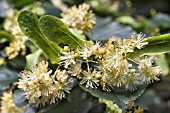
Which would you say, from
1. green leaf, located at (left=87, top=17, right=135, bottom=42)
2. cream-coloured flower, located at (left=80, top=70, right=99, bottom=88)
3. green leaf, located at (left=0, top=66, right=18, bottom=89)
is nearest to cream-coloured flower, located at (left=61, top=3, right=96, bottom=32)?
green leaf, located at (left=87, top=17, right=135, bottom=42)

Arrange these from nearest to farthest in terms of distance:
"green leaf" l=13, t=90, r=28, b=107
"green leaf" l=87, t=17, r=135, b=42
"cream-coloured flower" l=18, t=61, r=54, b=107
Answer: "cream-coloured flower" l=18, t=61, r=54, b=107
"green leaf" l=13, t=90, r=28, b=107
"green leaf" l=87, t=17, r=135, b=42

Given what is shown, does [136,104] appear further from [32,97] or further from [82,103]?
[32,97]

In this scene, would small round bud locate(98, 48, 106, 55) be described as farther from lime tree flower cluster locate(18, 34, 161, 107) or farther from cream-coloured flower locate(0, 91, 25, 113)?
cream-coloured flower locate(0, 91, 25, 113)

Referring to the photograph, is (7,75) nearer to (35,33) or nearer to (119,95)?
(35,33)

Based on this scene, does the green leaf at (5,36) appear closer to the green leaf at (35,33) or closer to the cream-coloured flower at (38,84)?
the green leaf at (35,33)

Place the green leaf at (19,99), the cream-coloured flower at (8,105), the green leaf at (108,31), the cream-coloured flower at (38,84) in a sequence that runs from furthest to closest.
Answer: the green leaf at (108,31) < the cream-coloured flower at (8,105) < the green leaf at (19,99) < the cream-coloured flower at (38,84)

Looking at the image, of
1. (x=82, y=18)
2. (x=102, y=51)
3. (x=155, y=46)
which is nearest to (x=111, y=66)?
(x=102, y=51)

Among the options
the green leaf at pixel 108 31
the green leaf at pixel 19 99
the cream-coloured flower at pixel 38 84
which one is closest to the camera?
the cream-coloured flower at pixel 38 84

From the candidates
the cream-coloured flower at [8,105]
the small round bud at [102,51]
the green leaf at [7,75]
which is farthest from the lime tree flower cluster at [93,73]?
the green leaf at [7,75]
